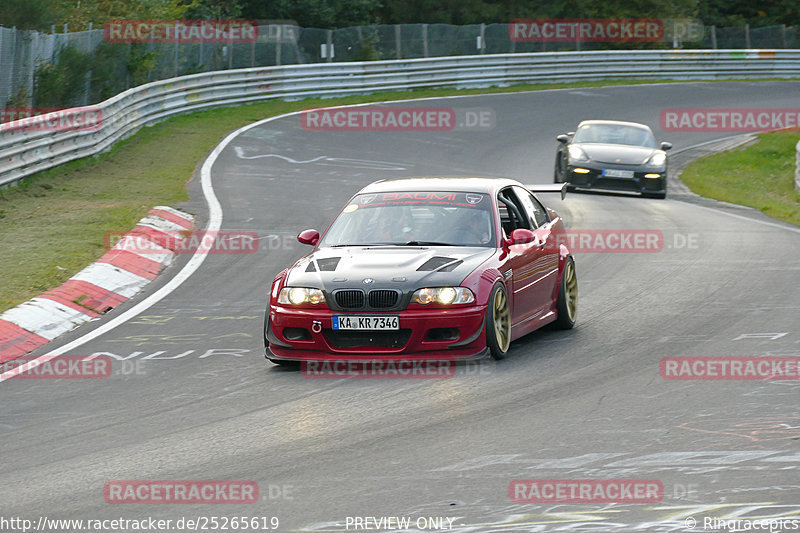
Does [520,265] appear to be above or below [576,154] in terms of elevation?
above

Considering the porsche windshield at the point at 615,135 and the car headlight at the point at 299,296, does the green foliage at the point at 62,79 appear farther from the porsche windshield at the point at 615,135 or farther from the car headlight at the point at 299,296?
the car headlight at the point at 299,296

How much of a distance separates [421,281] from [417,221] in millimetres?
1248

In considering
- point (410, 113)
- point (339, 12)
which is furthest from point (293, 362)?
point (339, 12)

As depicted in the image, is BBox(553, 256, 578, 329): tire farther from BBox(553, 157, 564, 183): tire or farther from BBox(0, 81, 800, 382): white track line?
BBox(553, 157, 564, 183): tire

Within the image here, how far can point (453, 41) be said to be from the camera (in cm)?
4541

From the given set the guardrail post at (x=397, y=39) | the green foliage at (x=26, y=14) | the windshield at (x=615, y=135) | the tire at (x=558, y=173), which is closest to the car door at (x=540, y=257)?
the tire at (x=558, y=173)

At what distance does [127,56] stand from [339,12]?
23241mm

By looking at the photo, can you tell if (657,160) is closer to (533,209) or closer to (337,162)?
(337,162)

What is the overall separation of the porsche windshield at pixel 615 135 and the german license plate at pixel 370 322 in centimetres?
1569

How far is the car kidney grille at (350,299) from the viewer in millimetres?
9086

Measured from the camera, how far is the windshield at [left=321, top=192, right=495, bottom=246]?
10.1 m

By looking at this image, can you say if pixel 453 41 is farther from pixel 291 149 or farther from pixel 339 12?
pixel 291 149

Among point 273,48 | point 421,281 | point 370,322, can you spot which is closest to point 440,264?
point 421,281

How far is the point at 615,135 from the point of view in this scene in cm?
2423
